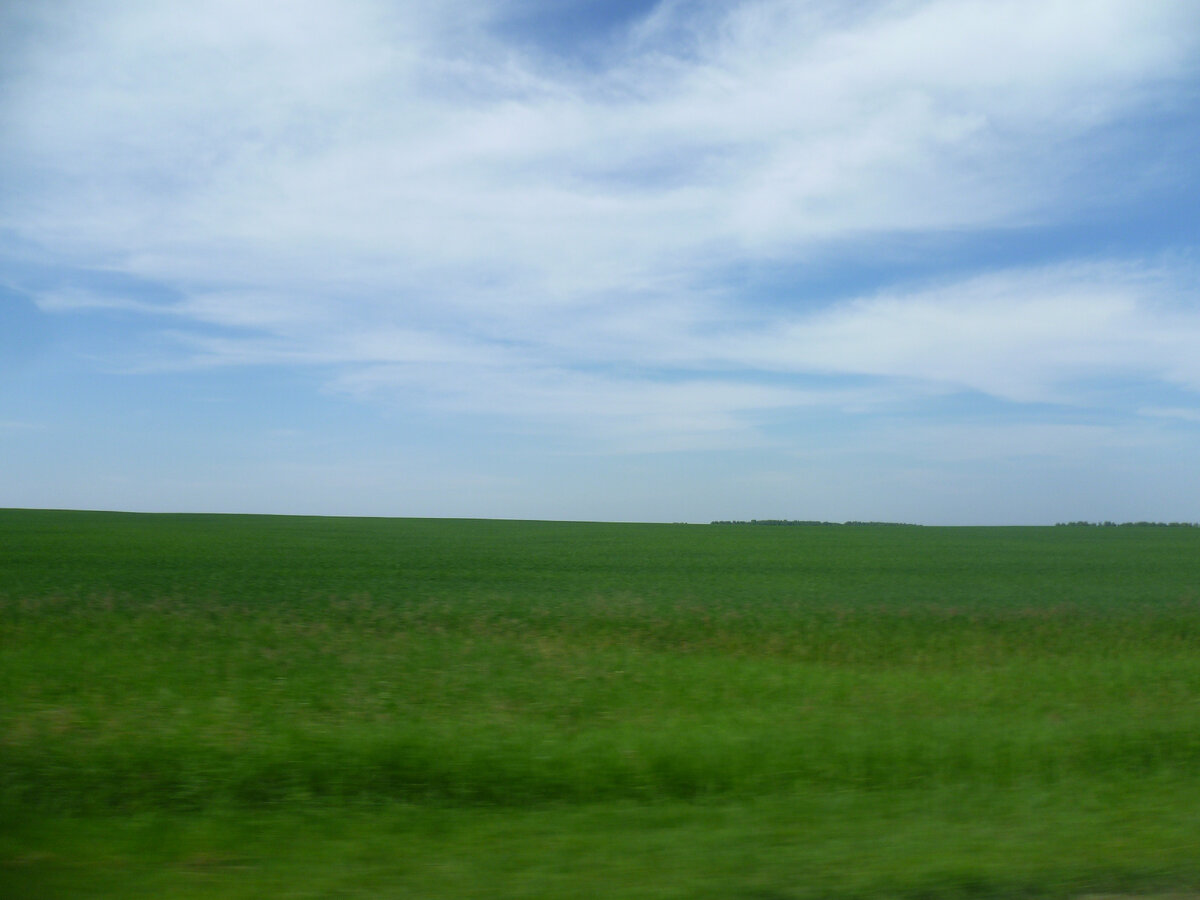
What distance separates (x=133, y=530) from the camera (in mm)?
52250

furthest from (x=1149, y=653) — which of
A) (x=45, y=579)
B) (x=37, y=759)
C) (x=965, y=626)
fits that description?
(x=45, y=579)

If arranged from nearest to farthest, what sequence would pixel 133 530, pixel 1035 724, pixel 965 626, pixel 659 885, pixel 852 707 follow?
pixel 659 885 → pixel 1035 724 → pixel 852 707 → pixel 965 626 → pixel 133 530

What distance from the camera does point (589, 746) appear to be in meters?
9.43

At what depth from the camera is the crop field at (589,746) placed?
5.87 meters

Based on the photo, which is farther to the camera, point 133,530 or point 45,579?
point 133,530

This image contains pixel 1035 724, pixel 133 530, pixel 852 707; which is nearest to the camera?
pixel 1035 724

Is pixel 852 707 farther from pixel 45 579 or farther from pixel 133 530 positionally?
pixel 133 530

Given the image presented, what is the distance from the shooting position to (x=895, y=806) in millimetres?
7730

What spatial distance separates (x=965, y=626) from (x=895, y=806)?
44.9ft

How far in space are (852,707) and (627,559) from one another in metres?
26.1

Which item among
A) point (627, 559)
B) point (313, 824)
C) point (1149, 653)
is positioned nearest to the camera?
point (313, 824)

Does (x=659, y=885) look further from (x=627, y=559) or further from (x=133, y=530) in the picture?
(x=133, y=530)

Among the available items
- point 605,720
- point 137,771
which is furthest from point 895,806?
point 137,771

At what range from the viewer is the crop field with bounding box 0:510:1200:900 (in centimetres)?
587
